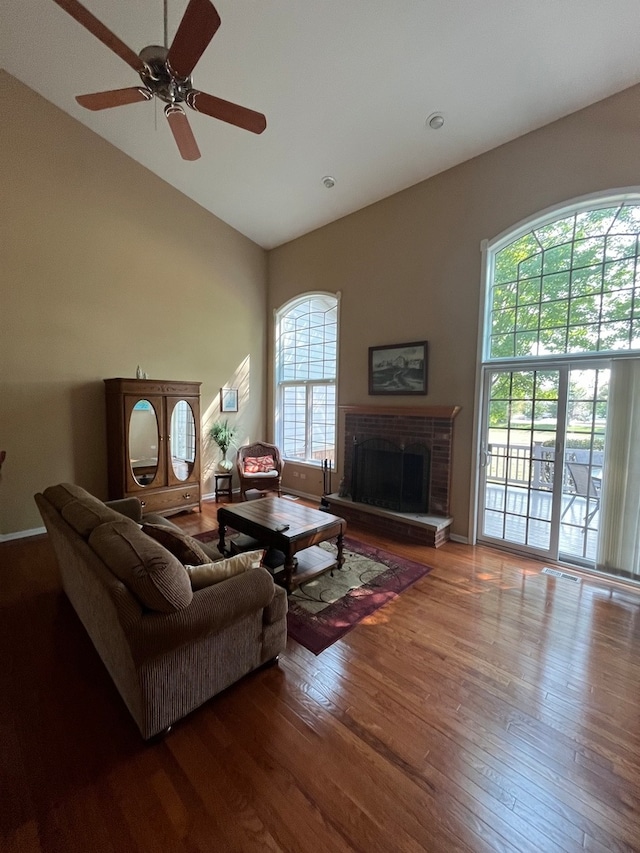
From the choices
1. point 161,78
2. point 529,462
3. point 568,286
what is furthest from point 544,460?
point 161,78

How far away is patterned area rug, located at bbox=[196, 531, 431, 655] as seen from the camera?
2.44 m

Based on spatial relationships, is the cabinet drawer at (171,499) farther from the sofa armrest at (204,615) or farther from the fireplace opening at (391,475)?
the sofa armrest at (204,615)

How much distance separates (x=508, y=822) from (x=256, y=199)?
5.99 metres

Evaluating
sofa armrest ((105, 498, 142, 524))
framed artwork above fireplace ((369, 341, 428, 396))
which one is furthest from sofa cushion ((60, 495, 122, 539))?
framed artwork above fireplace ((369, 341, 428, 396))

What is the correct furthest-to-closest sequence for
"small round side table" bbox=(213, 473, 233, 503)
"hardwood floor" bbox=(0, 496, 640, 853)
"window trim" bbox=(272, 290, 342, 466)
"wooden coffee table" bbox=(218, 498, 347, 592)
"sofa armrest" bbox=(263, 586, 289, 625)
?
1. "small round side table" bbox=(213, 473, 233, 503)
2. "window trim" bbox=(272, 290, 342, 466)
3. "wooden coffee table" bbox=(218, 498, 347, 592)
4. "sofa armrest" bbox=(263, 586, 289, 625)
5. "hardwood floor" bbox=(0, 496, 640, 853)

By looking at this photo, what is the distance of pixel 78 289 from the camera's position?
4.26m

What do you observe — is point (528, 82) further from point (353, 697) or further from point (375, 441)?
point (353, 697)

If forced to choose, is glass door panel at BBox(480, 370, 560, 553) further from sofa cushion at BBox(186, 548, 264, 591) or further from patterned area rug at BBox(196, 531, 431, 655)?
sofa cushion at BBox(186, 548, 264, 591)

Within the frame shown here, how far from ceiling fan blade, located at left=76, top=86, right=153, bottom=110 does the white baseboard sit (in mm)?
3851

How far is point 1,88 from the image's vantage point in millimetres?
3656

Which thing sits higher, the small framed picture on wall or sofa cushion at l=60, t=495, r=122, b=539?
the small framed picture on wall

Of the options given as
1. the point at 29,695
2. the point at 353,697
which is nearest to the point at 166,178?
the point at 29,695

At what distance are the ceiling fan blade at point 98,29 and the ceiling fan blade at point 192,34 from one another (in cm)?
21

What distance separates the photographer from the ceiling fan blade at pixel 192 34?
177 centimetres
